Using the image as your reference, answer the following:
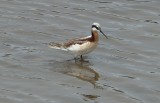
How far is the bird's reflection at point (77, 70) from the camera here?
17328 millimetres

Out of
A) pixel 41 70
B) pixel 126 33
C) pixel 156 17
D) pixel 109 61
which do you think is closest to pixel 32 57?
pixel 41 70

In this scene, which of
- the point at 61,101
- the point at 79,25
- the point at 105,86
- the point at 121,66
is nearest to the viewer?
the point at 61,101

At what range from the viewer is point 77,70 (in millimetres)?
18016

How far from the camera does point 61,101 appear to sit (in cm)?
1537

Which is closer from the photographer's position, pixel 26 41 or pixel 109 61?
pixel 109 61

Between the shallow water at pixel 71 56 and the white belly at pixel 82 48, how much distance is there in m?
0.42

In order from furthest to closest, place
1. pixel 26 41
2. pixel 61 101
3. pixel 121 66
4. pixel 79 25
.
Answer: pixel 79 25 → pixel 26 41 → pixel 121 66 → pixel 61 101

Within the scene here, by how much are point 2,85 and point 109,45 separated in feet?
16.2

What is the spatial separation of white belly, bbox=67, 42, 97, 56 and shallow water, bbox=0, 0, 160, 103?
0.42 metres

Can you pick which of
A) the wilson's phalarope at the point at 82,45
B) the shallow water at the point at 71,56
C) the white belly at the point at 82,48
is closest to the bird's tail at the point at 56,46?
the wilson's phalarope at the point at 82,45

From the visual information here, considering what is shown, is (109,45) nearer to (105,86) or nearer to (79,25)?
(79,25)

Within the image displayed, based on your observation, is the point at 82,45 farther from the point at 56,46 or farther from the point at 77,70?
the point at 56,46

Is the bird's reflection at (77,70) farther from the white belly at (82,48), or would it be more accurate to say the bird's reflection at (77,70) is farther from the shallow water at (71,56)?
the white belly at (82,48)

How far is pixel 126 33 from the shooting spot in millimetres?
20844
